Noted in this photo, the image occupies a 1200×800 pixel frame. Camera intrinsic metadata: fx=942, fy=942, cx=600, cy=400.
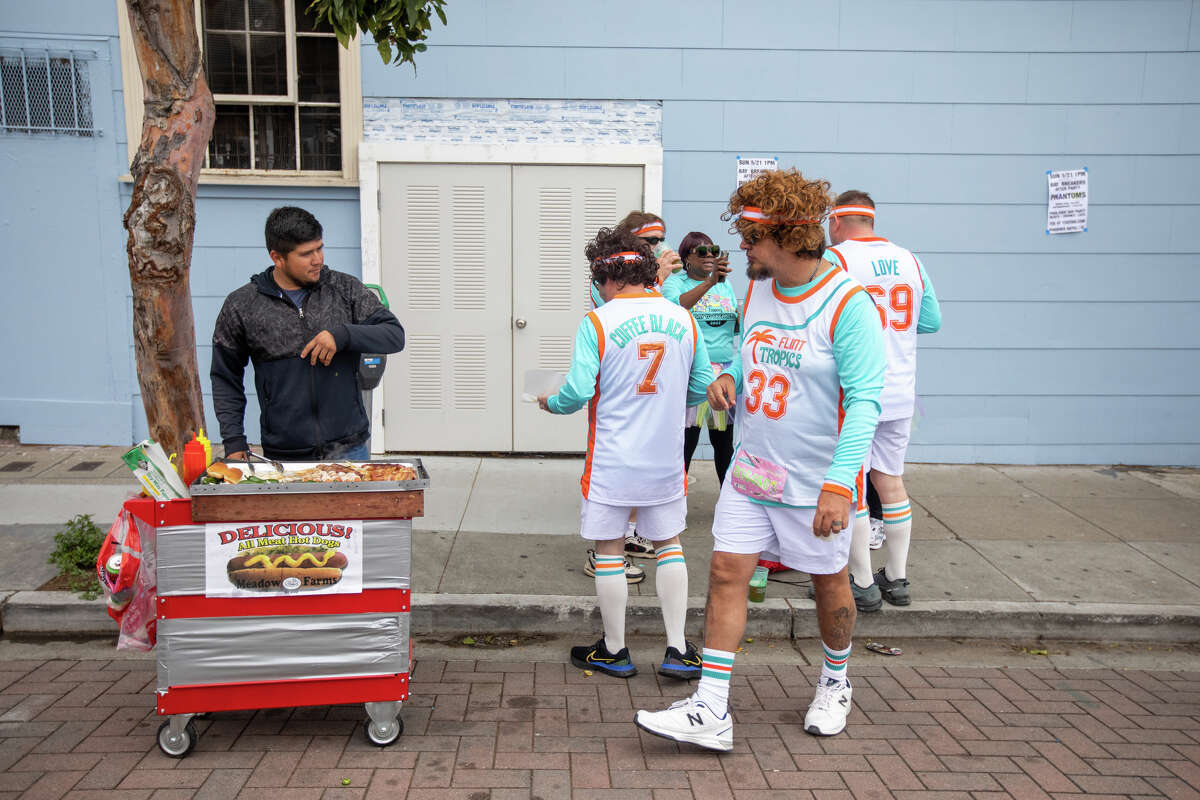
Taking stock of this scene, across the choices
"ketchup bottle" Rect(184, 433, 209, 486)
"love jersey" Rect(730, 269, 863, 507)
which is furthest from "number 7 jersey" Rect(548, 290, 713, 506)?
"ketchup bottle" Rect(184, 433, 209, 486)

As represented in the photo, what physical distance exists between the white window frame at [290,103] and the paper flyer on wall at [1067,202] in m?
5.40

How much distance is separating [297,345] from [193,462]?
0.77m

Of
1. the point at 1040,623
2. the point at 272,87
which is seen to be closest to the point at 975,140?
the point at 1040,623

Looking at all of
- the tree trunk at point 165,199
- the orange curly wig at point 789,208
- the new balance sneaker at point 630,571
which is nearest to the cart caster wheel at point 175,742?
the tree trunk at point 165,199

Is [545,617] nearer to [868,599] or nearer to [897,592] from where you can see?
[868,599]

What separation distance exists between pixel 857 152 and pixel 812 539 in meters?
4.84

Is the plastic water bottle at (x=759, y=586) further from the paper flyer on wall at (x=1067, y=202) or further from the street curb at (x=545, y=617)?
the paper flyer on wall at (x=1067, y=202)

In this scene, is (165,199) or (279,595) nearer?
(279,595)

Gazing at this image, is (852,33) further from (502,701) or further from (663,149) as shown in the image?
(502,701)

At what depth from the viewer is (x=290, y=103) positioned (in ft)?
23.8

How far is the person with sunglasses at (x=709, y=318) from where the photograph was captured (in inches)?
204

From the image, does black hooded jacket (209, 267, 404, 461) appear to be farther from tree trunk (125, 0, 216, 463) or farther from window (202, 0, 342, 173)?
window (202, 0, 342, 173)

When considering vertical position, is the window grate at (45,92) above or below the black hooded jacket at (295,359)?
above

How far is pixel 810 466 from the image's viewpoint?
11.0 ft
